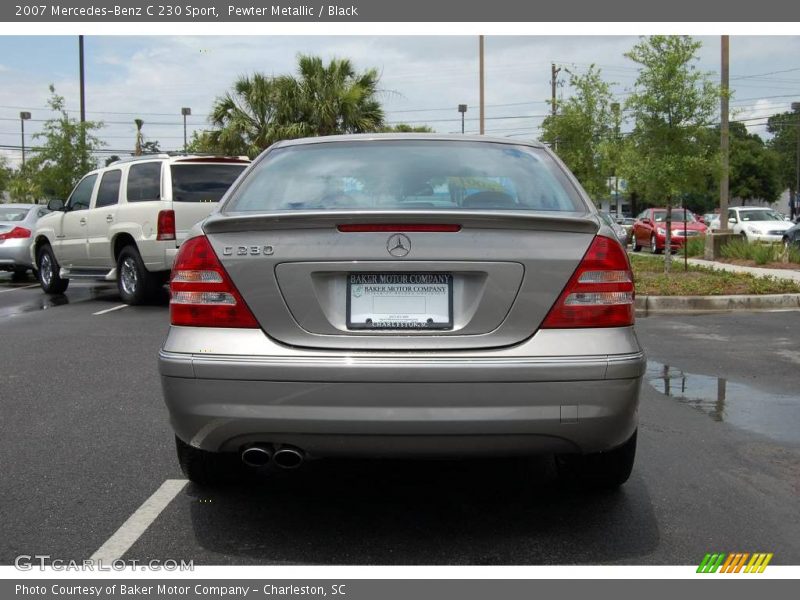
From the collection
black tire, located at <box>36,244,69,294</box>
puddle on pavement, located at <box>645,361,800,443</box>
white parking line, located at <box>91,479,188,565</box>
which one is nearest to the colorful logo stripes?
puddle on pavement, located at <box>645,361,800,443</box>

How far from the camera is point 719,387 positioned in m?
6.55

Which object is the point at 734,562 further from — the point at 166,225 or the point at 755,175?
the point at 755,175

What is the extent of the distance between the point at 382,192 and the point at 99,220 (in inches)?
381

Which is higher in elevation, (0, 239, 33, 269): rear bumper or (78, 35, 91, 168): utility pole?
(78, 35, 91, 168): utility pole

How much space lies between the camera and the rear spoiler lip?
10.7ft

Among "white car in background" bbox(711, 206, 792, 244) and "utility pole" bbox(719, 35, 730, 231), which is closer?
"utility pole" bbox(719, 35, 730, 231)

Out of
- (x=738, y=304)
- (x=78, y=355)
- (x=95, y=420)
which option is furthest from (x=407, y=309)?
(x=738, y=304)

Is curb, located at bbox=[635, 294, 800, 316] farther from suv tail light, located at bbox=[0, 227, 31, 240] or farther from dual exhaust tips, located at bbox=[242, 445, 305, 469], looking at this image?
suv tail light, located at bbox=[0, 227, 31, 240]

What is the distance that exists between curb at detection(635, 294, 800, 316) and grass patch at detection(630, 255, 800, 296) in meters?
0.29

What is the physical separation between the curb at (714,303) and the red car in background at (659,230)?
511 inches

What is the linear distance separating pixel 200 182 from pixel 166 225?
80cm

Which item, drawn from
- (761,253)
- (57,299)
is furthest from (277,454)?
(761,253)

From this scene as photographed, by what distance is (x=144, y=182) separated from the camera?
39.4 feet

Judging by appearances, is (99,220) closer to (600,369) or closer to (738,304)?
(738,304)
